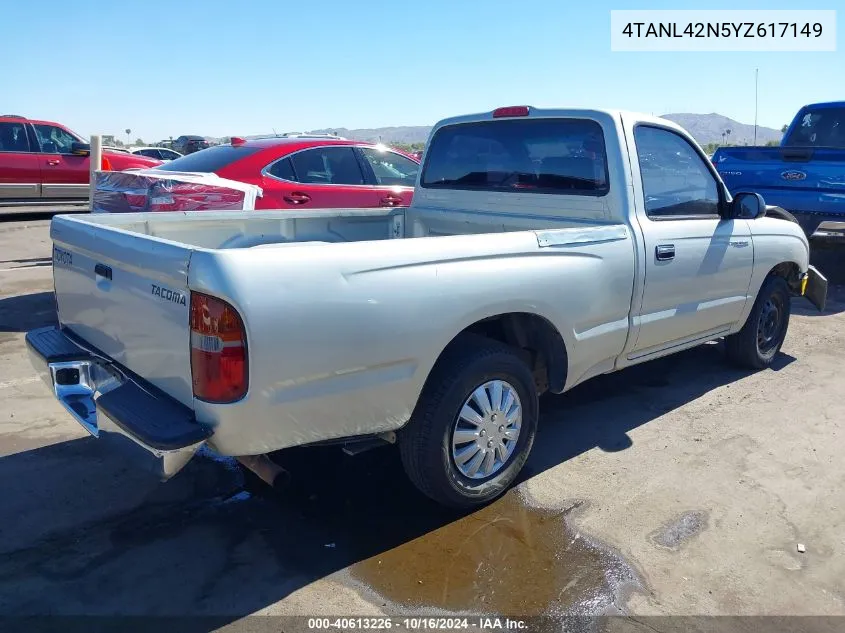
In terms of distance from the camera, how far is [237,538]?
129 inches

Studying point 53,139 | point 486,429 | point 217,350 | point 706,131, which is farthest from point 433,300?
point 706,131

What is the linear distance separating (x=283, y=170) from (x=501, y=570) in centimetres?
539

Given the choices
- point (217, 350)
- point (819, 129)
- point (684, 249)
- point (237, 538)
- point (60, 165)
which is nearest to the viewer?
point (217, 350)

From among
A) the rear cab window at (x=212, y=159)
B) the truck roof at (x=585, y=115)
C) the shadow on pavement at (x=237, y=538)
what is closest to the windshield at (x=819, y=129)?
the truck roof at (x=585, y=115)

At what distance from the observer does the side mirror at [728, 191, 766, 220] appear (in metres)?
4.81

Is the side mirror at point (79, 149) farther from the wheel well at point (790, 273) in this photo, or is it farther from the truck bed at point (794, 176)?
the wheel well at point (790, 273)

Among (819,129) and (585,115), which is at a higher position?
(819,129)

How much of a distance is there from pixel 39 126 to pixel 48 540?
42.1ft

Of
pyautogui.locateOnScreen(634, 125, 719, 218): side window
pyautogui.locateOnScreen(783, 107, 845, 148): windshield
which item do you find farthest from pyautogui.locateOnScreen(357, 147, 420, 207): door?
pyautogui.locateOnScreen(783, 107, 845, 148): windshield

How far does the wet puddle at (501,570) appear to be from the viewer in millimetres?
2902

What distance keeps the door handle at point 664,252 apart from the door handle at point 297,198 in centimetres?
421

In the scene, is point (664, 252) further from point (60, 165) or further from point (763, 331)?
point (60, 165)

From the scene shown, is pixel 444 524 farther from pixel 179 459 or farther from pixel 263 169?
pixel 263 169

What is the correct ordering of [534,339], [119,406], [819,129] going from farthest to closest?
[819,129], [534,339], [119,406]
